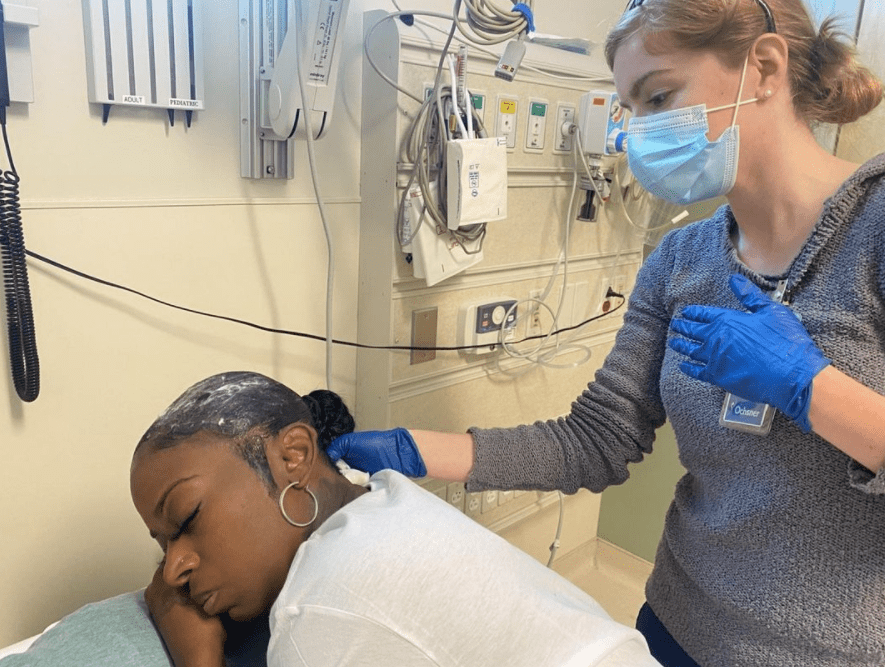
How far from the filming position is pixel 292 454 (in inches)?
39.0

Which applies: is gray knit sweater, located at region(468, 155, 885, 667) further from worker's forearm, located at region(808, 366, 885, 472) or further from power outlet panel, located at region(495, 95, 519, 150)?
power outlet panel, located at region(495, 95, 519, 150)

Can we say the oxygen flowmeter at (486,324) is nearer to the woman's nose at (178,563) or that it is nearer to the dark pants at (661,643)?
the dark pants at (661,643)

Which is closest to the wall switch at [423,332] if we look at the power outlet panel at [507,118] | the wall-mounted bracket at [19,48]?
the power outlet panel at [507,118]

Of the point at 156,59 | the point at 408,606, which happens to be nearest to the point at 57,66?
the point at 156,59

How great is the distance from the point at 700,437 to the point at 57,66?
115 cm

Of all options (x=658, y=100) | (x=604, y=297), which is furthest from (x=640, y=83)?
(x=604, y=297)

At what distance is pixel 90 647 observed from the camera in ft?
3.27

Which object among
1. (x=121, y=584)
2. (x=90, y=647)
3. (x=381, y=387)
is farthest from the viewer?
(x=381, y=387)

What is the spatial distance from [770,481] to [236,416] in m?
0.74

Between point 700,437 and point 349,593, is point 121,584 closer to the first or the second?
point 349,593

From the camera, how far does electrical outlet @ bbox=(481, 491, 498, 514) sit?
2006 millimetres

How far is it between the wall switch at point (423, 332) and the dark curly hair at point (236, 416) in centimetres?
60

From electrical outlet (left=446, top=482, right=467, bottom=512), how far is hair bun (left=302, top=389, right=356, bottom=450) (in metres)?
0.68

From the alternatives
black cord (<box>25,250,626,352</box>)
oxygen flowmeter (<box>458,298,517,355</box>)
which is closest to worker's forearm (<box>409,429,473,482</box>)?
black cord (<box>25,250,626,352</box>)
